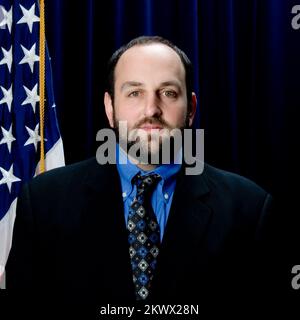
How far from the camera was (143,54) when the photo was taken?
59.5 inches

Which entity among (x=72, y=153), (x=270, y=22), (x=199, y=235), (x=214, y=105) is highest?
(x=270, y=22)

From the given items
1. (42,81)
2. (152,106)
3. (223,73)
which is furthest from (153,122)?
(223,73)

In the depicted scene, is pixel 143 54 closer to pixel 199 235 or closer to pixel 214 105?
pixel 199 235

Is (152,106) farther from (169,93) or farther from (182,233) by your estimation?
(182,233)

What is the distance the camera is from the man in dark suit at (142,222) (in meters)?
1.37

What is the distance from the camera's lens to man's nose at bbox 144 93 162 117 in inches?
56.9

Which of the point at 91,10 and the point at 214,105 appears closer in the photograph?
the point at 91,10

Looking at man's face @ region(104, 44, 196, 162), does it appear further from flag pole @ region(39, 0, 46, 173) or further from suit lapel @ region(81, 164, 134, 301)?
flag pole @ region(39, 0, 46, 173)

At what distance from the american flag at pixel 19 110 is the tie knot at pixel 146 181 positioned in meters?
0.78

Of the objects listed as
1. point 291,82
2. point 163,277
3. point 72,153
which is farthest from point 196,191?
point 291,82

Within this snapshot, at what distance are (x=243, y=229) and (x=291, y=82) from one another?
4.32 feet

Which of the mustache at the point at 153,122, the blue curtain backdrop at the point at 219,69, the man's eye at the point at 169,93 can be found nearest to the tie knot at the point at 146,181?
the mustache at the point at 153,122

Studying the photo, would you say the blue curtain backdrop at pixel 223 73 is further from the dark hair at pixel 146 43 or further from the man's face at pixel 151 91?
the man's face at pixel 151 91

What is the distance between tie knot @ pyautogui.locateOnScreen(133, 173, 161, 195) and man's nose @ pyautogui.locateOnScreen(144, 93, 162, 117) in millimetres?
192
